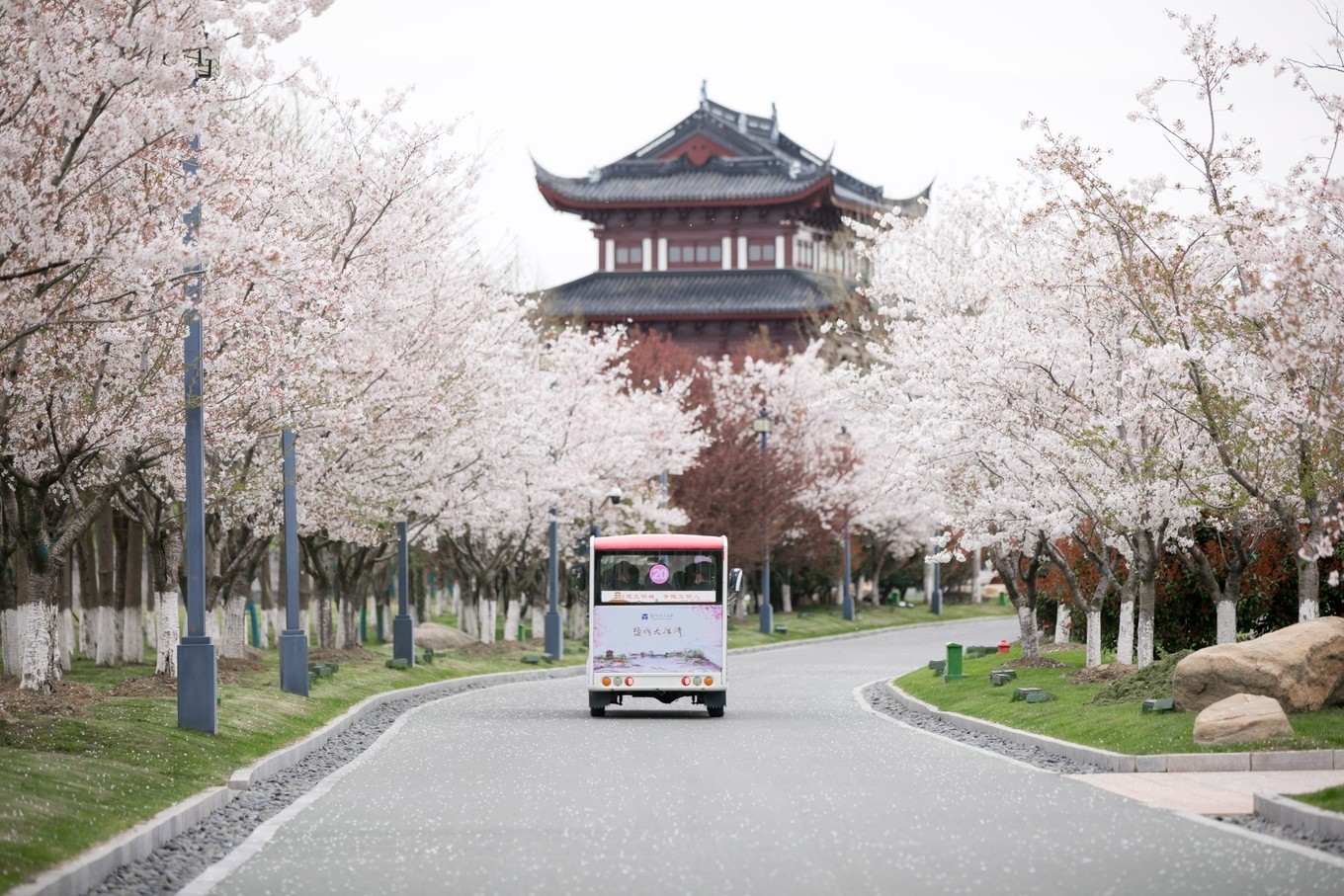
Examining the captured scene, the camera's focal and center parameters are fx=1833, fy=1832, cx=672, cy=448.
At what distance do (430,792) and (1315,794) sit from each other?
7695mm

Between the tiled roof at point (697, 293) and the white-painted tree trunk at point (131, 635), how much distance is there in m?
46.5

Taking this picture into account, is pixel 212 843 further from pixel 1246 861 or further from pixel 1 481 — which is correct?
pixel 1 481

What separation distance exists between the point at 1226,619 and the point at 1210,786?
31.8ft

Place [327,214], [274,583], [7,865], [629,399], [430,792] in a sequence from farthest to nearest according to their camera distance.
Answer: [629,399] → [274,583] → [327,214] → [430,792] → [7,865]

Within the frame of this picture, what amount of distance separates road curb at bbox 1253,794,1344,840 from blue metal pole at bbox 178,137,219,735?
11179 mm

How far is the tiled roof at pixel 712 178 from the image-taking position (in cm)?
8781

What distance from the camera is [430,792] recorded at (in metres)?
Answer: 16.9

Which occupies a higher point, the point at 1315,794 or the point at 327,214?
the point at 327,214

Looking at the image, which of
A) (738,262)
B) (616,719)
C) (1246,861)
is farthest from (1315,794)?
(738,262)

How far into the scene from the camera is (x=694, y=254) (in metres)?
90.9

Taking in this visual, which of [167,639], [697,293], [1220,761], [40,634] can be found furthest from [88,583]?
[697,293]

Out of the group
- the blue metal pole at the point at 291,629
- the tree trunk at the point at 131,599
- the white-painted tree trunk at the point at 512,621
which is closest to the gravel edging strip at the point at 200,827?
the blue metal pole at the point at 291,629

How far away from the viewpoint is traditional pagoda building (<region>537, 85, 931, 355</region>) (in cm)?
8625

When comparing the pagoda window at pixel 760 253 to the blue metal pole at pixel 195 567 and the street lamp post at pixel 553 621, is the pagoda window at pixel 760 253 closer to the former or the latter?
the street lamp post at pixel 553 621
